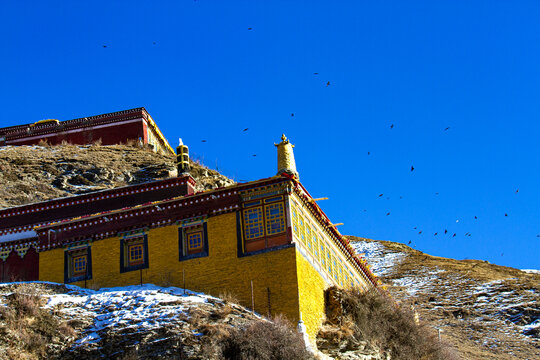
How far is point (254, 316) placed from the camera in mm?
31328

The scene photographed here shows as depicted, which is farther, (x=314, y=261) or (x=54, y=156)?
(x=54, y=156)

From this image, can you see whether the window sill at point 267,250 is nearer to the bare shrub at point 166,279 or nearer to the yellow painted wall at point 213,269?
the yellow painted wall at point 213,269

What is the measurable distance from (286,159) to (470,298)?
3303 centimetres

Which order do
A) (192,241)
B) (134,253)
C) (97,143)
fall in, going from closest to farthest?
(192,241) → (134,253) → (97,143)

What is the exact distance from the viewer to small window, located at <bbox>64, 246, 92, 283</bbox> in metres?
36.6

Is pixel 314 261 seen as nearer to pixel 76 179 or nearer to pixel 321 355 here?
pixel 321 355

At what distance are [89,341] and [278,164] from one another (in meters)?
12.8

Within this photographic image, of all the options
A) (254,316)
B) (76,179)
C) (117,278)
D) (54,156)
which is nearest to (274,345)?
(254,316)

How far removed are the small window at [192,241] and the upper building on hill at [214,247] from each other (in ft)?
0.14

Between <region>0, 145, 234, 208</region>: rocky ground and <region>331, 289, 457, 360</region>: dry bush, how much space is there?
79.3 feet

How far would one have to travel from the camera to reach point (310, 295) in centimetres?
3384

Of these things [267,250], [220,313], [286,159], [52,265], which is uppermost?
[286,159]

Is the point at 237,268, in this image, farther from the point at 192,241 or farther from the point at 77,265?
the point at 77,265

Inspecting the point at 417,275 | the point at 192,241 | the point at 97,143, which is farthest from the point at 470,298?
the point at 192,241
